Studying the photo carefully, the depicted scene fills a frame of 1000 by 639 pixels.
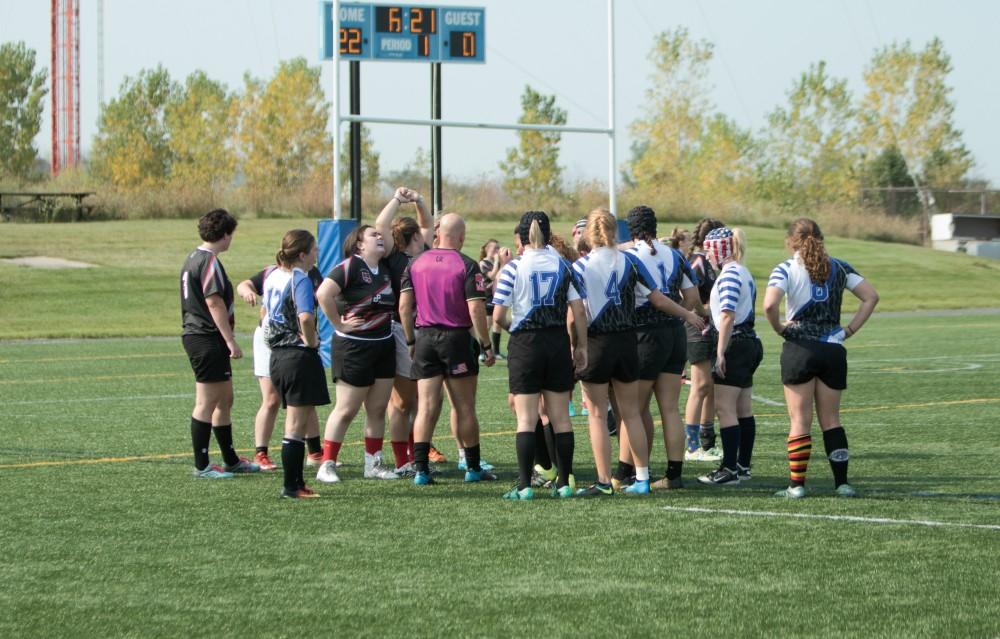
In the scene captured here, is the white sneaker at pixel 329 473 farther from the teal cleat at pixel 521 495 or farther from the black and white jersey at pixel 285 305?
the teal cleat at pixel 521 495

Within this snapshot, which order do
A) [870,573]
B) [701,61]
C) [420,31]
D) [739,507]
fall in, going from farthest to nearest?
[701,61]
[420,31]
[739,507]
[870,573]

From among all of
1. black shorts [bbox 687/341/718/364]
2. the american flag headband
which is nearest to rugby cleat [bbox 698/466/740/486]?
black shorts [bbox 687/341/718/364]

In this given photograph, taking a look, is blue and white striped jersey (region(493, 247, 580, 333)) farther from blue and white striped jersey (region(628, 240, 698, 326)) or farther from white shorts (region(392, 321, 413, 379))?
white shorts (region(392, 321, 413, 379))

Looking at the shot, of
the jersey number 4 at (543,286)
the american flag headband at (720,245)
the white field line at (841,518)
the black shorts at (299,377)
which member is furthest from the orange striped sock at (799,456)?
the black shorts at (299,377)

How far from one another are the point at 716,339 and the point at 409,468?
8.37ft

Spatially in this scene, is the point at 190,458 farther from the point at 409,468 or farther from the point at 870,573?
the point at 870,573

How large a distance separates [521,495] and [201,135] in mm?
61360

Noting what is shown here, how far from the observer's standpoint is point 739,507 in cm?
817

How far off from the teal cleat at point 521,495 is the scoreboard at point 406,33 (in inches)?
490

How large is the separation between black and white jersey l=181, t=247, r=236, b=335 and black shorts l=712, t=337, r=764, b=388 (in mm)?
3506

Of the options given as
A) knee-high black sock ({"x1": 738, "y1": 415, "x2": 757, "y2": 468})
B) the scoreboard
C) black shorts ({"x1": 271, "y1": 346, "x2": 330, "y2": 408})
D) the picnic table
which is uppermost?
the scoreboard

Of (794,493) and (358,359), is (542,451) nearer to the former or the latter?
(358,359)

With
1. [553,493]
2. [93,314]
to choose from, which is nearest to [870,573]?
[553,493]

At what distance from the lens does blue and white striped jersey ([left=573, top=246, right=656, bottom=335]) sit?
852 centimetres
